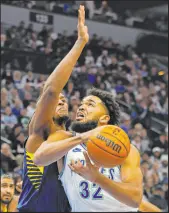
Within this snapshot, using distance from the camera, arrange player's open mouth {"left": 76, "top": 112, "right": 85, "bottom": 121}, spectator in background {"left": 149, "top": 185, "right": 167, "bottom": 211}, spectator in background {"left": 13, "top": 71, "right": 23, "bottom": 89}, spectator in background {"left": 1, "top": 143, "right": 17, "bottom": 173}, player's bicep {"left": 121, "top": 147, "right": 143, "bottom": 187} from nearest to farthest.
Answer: player's bicep {"left": 121, "top": 147, "right": 143, "bottom": 187} < player's open mouth {"left": 76, "top": 112, "right": 85, "bottom": 121} < spectator in background {"left": 1, "top": 143, "right": 17, "bottom": 173} < spectator in background {"left": 149, "top": 185, "right": 167, "bottom": 211} < spectator in background {"left": 13, "top": 71, "right": 23, "bottom": 89}

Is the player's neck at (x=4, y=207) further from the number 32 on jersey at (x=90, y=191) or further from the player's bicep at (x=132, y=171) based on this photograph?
the player's bicep at (x=132, y=171)

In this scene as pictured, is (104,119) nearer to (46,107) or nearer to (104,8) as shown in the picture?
(46,107)

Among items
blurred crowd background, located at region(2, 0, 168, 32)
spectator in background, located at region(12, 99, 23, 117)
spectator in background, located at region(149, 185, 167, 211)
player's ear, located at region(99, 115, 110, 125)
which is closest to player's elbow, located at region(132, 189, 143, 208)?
player's ear, located at region(99, 115, 110, 125)

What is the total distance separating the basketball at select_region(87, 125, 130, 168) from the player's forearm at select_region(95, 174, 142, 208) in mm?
130

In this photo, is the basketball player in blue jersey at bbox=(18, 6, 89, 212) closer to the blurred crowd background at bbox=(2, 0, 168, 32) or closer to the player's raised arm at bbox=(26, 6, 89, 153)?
the player's raised arm at bbox=(26, 6, 89, 153)

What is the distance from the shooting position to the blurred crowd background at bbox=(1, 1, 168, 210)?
37.4 feet

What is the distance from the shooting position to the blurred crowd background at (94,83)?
1141 centimetres

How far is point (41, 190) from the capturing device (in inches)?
167

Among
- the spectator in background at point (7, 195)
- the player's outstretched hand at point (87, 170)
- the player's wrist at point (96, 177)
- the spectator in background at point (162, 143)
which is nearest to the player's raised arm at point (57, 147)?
the player's outstretched hand at point (87, 170)

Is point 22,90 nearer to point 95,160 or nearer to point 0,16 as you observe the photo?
point 0,16

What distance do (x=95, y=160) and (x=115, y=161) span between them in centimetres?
13

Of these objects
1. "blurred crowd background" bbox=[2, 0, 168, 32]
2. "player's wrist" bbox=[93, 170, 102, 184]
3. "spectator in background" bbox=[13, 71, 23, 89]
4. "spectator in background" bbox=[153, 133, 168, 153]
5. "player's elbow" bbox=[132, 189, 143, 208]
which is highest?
"player's wrist" bbox=[93, 170, 102, 184]

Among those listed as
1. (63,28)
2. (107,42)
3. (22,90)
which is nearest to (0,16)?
(63,28)

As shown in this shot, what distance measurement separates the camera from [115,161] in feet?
11.3
